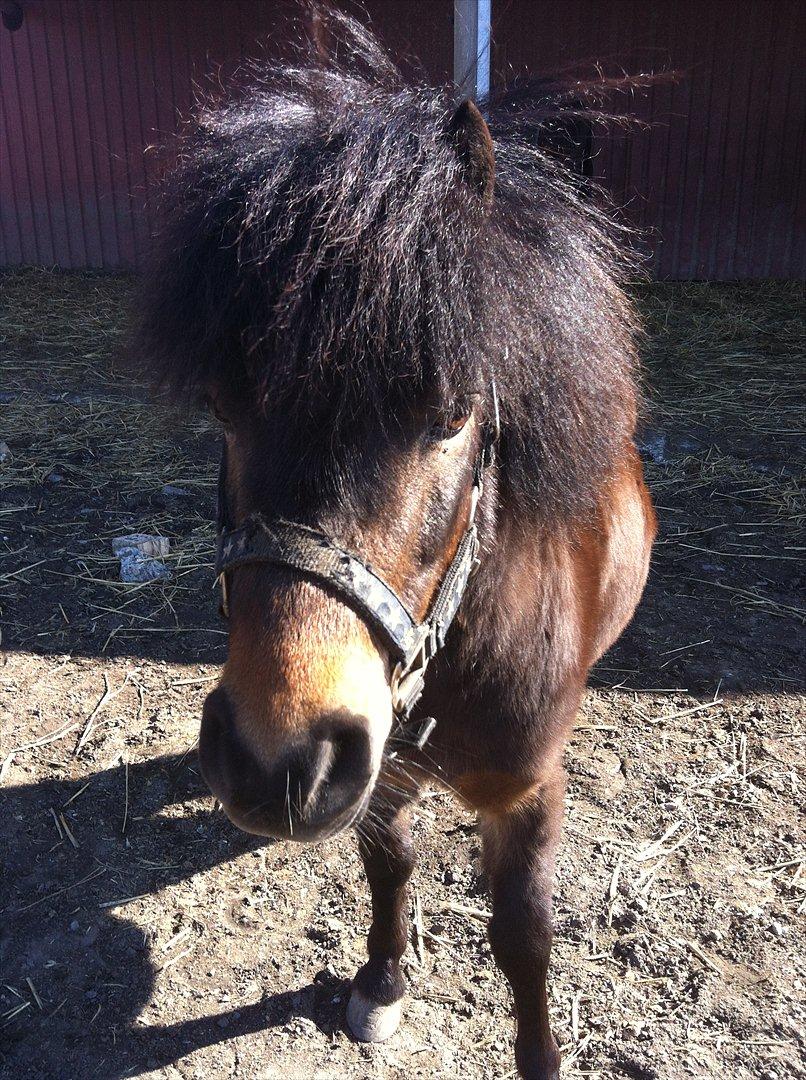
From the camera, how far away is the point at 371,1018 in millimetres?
1996

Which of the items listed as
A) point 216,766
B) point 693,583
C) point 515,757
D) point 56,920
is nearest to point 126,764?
point 56,920

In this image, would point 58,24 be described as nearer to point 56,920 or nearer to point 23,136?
point 23,136

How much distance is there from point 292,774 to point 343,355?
544mm

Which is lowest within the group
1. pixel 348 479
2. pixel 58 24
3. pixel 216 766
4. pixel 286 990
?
pixel 286 990

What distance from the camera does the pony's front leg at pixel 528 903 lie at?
1.79 metres

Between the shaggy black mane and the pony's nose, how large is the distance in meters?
0.42

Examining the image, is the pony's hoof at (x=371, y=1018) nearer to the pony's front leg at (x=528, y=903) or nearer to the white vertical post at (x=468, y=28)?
the pony's front leg at (x=528, y=903)

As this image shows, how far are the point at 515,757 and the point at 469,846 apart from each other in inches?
38.5

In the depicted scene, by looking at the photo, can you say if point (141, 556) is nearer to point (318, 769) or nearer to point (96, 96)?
point (318, 769)

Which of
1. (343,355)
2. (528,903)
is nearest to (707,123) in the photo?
(528,903)

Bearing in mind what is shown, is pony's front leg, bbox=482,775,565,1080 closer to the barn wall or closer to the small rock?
the small rock

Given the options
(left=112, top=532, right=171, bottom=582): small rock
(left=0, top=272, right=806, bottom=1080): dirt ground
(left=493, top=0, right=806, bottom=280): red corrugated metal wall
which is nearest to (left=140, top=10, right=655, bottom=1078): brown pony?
(left=0, top=272, right=806, bottom=1080): dirt ground

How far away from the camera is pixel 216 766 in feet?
3.61

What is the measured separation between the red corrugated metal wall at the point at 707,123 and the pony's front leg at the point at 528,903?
736cm
